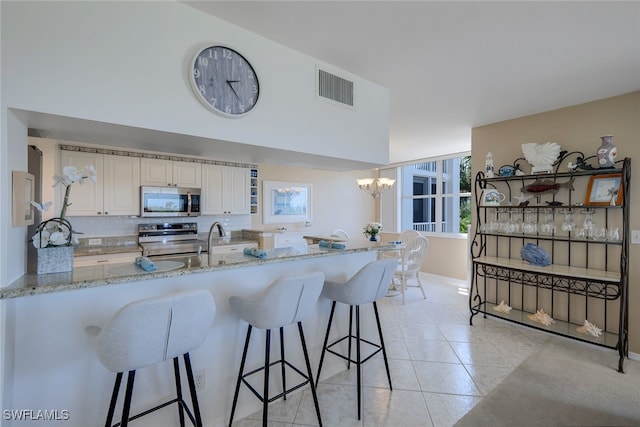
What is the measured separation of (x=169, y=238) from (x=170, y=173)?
3.13 feet

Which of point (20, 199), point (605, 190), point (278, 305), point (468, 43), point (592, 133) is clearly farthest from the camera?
point (592, 133)

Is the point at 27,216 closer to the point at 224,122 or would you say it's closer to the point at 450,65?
the point at 224,122

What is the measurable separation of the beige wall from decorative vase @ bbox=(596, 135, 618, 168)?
9.0 inches

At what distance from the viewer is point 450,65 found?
2.20m

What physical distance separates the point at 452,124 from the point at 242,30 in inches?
113

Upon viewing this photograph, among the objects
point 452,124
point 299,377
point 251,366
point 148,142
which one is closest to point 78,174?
point 148,142

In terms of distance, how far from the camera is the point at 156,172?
399 cm

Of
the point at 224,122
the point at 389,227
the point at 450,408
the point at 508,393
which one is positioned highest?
the point at 224,122

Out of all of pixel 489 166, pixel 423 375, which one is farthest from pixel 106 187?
pixel 489 166

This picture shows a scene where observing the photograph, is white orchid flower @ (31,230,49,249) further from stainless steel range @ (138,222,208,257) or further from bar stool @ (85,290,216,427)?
stainless steel range @ (138,222,208,257)

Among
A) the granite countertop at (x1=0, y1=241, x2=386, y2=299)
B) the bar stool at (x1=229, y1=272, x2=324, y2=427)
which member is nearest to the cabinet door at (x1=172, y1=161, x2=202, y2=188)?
the granite countertop at (x1=0, y1=241, x2=386, y2=299)

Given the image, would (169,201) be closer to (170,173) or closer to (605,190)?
(170,173)

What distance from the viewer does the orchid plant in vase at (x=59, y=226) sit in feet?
4.52

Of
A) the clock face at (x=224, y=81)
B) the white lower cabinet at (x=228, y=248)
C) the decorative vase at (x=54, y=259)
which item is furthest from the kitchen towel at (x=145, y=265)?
the white lower cabinet at (x=228, y=248)
